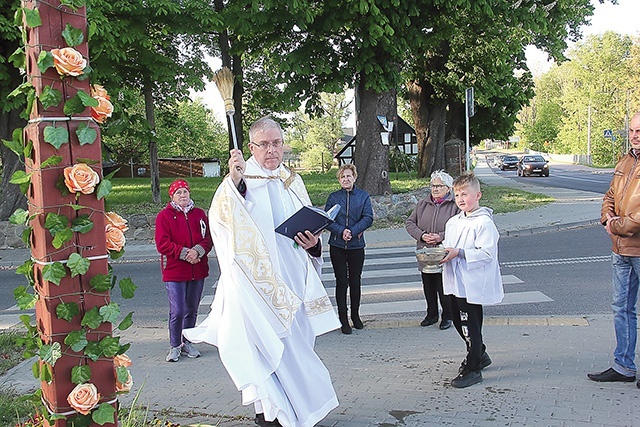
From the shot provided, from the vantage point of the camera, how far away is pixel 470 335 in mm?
5523

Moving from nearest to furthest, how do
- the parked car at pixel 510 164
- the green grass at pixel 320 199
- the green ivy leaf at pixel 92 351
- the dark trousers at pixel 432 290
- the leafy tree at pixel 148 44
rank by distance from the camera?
the green ivy leaf at pixel 92 351 < the dark trousers at pixel 432 290 < the leafy tree at pixel 148 44 < the green grass at pixel 320 199 < the parked car at pixel 510 164

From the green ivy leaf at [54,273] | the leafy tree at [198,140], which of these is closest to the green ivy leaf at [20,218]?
the green ivy leaf at [54,273]

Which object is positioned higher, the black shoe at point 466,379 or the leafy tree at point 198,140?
the leafy tree at point 198,140

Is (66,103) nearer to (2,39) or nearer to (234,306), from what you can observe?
(234,306)

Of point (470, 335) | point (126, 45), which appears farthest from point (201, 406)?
point (126, 45)

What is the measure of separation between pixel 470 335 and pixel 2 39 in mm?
13952

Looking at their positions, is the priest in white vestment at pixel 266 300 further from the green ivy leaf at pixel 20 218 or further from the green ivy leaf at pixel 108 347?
the green ivy leaf at pixel 20 218

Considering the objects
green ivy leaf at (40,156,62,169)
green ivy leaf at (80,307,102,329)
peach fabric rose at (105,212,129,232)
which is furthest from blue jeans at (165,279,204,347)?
green ivy leaf at (40,156,62,169)

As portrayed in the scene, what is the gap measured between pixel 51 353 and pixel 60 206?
2.35ft

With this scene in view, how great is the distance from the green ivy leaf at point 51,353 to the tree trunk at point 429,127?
26450 millimetres

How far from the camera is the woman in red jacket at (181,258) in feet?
21.9

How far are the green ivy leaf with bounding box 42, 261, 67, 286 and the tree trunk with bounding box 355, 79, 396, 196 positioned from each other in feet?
49.5

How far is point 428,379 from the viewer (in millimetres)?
5633

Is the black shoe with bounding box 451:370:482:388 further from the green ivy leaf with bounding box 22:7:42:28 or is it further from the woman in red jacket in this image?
the green ivy leaf with bounding box 22:7:42:28
